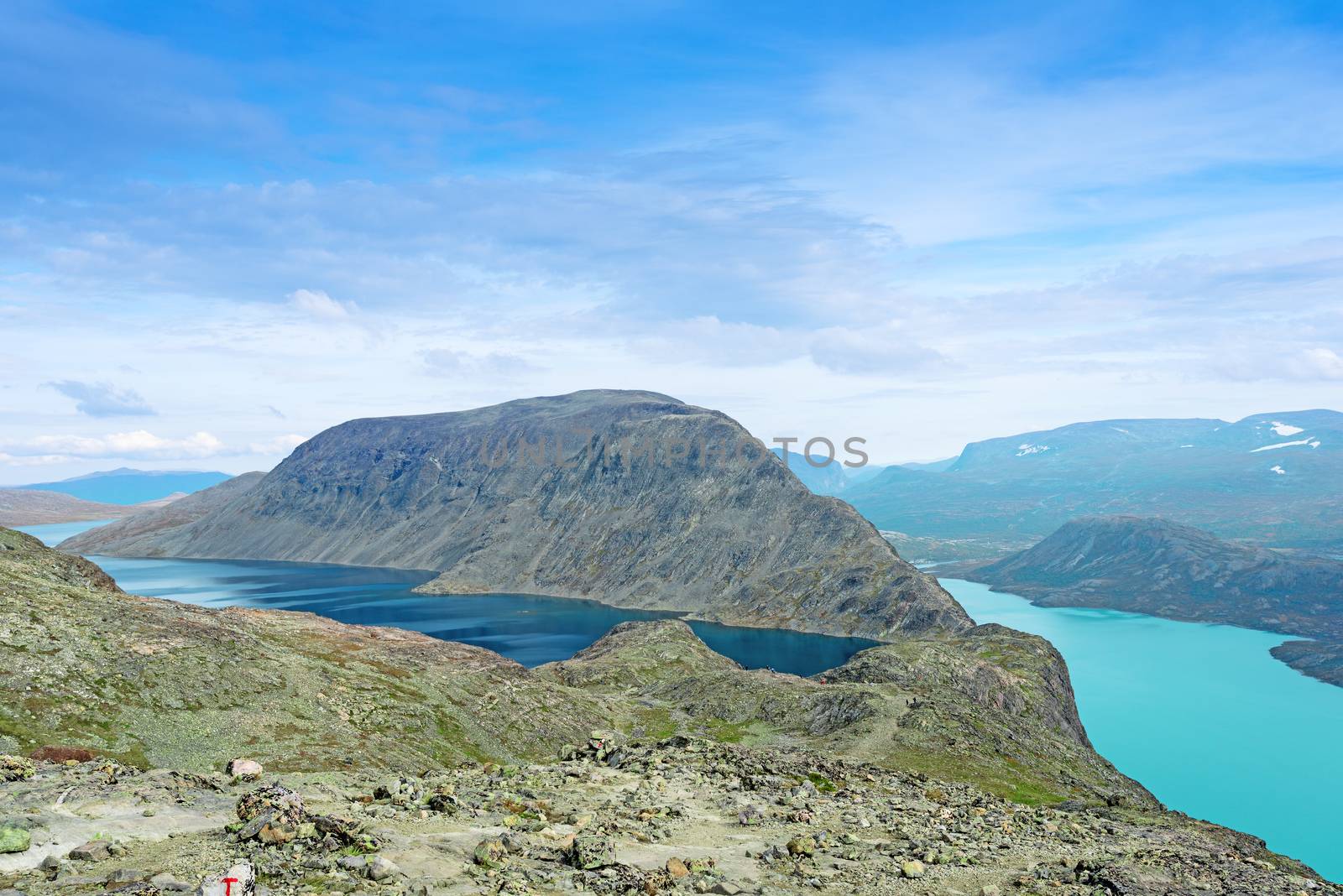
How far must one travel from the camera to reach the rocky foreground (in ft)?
76.4

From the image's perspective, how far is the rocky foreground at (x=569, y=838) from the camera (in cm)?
2328

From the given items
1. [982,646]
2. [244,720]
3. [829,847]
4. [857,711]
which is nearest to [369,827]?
[829,847]

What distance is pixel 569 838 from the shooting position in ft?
96.5

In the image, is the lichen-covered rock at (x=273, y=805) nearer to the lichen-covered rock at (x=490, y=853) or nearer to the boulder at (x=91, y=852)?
the boulder at (x=91, y=852)

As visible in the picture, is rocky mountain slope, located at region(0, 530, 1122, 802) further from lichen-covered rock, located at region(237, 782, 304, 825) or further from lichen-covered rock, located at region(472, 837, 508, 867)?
lichen-covered rock, located at region(472, 837, 508, 867)

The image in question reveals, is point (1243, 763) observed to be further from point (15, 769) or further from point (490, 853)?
point (15, 769)

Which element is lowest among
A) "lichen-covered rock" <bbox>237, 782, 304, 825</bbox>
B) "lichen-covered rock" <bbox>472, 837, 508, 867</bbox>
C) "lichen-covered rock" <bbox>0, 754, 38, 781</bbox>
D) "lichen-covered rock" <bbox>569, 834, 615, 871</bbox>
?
"lichen-covered rock" <bbox>569, 834, 615, 871</bbox>

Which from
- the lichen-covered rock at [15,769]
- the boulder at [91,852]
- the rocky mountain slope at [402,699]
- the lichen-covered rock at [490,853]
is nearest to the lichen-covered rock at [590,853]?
the lichen-covered rock at [490,853]

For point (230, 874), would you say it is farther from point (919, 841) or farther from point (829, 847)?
point (919, 841)

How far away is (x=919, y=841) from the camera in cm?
3450

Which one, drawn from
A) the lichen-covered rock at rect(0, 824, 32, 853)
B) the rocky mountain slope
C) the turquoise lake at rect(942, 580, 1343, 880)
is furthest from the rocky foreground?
Result: the turquoise lake at rect(942, 580, 1343, 880)

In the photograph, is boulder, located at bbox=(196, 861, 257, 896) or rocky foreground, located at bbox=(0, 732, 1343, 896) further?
rocky foreground, located at bbox=(0, 732, 1343, 896)

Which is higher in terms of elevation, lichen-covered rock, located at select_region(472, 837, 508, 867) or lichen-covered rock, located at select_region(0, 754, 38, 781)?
lichen-covered rock, located at select_region(0, 754, 38, 781)

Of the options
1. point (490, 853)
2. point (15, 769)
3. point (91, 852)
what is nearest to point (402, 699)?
point (15, 769)
